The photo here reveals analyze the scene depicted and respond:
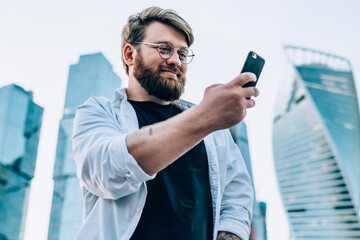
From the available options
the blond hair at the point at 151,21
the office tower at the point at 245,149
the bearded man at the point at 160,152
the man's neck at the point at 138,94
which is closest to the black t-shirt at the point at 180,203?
the bearded man at the point at 160,152

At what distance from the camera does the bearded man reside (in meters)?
1.07

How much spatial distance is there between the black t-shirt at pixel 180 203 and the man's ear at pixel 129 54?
303 millimetres

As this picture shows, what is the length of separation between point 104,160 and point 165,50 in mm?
670

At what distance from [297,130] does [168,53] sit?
339 ft

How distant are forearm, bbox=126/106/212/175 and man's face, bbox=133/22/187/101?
1.66ft

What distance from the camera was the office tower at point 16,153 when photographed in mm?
70875

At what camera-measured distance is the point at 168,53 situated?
1596 mm

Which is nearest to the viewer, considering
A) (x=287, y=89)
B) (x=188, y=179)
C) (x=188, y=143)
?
(x=188, y=143)

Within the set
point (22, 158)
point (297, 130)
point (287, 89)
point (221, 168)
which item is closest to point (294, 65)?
point (287, 89)

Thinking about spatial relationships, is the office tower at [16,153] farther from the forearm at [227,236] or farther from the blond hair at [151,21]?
the forearm at [227,236]

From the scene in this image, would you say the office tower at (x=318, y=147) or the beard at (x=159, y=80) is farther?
the office tower at (x=318, y=147)

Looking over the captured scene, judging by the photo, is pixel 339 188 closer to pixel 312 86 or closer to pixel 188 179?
pixel 312 86

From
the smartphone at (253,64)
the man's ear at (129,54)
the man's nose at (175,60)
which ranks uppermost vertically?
the man's ear at (129,54)

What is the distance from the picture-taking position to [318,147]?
92.4m
